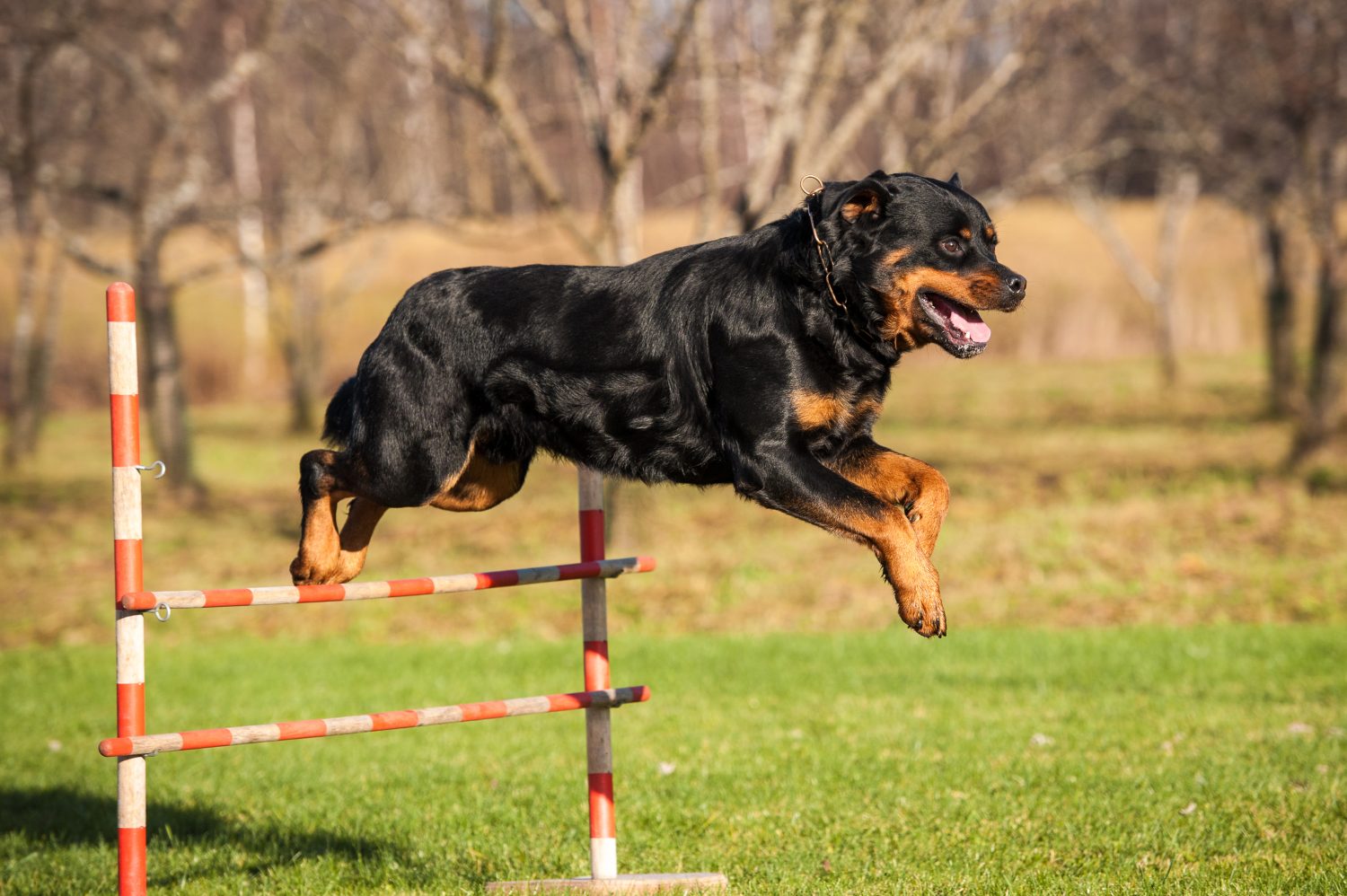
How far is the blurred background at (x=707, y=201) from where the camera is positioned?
12.9m

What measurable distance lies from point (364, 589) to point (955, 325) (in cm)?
202

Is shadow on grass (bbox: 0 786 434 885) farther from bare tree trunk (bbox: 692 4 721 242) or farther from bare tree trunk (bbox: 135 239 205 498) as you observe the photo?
bare tree trunk (bbox: 135 239 205 498)

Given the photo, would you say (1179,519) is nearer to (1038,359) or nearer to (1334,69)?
(1334,69)

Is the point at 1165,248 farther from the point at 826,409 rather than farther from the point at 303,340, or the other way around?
the point at 826,409

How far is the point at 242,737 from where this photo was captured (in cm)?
426

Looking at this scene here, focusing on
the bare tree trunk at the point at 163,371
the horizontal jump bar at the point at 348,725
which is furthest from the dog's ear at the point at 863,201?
the bare tree trunk at the point at 163,371

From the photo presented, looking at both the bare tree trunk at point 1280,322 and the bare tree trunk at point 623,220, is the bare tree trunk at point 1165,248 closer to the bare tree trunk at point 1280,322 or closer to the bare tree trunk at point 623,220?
the bare tree trunk at point 1280,322

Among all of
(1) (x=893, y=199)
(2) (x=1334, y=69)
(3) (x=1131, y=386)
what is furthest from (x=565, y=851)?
(3) (x=1131, y=386)

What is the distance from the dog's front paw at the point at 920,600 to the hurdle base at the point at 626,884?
152 cm

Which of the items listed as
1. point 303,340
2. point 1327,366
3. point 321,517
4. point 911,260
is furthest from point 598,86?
point 303,340

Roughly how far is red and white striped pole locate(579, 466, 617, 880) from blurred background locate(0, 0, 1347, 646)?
7.14m

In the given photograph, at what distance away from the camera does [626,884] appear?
16.7 ft

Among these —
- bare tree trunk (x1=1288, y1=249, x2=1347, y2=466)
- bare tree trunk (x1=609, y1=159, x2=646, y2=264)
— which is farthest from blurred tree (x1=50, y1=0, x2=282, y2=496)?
bare tree trunk (x1=1288, y1=249, x2=1347, y2=466)

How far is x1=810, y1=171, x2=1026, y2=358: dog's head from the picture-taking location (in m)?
4.38
